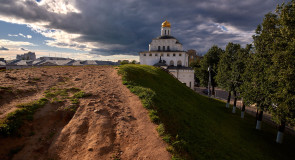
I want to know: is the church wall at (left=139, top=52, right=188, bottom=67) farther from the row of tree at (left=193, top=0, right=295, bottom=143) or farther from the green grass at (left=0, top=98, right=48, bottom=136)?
the green grass at (left=0, top=98, right=48, bottom=136)

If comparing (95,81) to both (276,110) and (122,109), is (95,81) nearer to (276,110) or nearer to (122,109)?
(122,109)

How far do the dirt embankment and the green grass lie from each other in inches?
10.9

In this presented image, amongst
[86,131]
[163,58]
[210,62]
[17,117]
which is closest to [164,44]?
[163,58]

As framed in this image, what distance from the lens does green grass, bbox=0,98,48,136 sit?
6.20m

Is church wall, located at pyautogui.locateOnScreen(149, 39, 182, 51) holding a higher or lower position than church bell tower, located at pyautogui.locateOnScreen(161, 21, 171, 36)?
lower

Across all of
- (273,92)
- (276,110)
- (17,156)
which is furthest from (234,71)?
(17,156)

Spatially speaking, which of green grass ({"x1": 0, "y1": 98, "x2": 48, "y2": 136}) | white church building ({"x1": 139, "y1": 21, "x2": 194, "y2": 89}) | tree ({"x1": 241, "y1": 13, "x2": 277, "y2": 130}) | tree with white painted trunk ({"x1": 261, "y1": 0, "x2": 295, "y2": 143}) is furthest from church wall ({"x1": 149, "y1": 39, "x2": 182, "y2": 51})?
green grass ({"x1": 0, "y1": 98, "x2": 48, "y2": 136})

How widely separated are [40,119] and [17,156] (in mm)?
2197

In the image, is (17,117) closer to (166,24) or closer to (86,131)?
(86,131)

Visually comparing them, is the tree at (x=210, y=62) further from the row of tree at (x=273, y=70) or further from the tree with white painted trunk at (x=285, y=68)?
the tree with white painted trunk at (x=285, y=68)

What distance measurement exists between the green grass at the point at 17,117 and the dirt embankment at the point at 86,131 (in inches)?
10.9

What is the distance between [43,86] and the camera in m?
12.0

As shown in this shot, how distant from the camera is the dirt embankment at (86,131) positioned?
605 cm

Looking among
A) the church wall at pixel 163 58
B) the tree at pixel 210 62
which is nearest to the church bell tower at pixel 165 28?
the church wall at pixel 163 58
